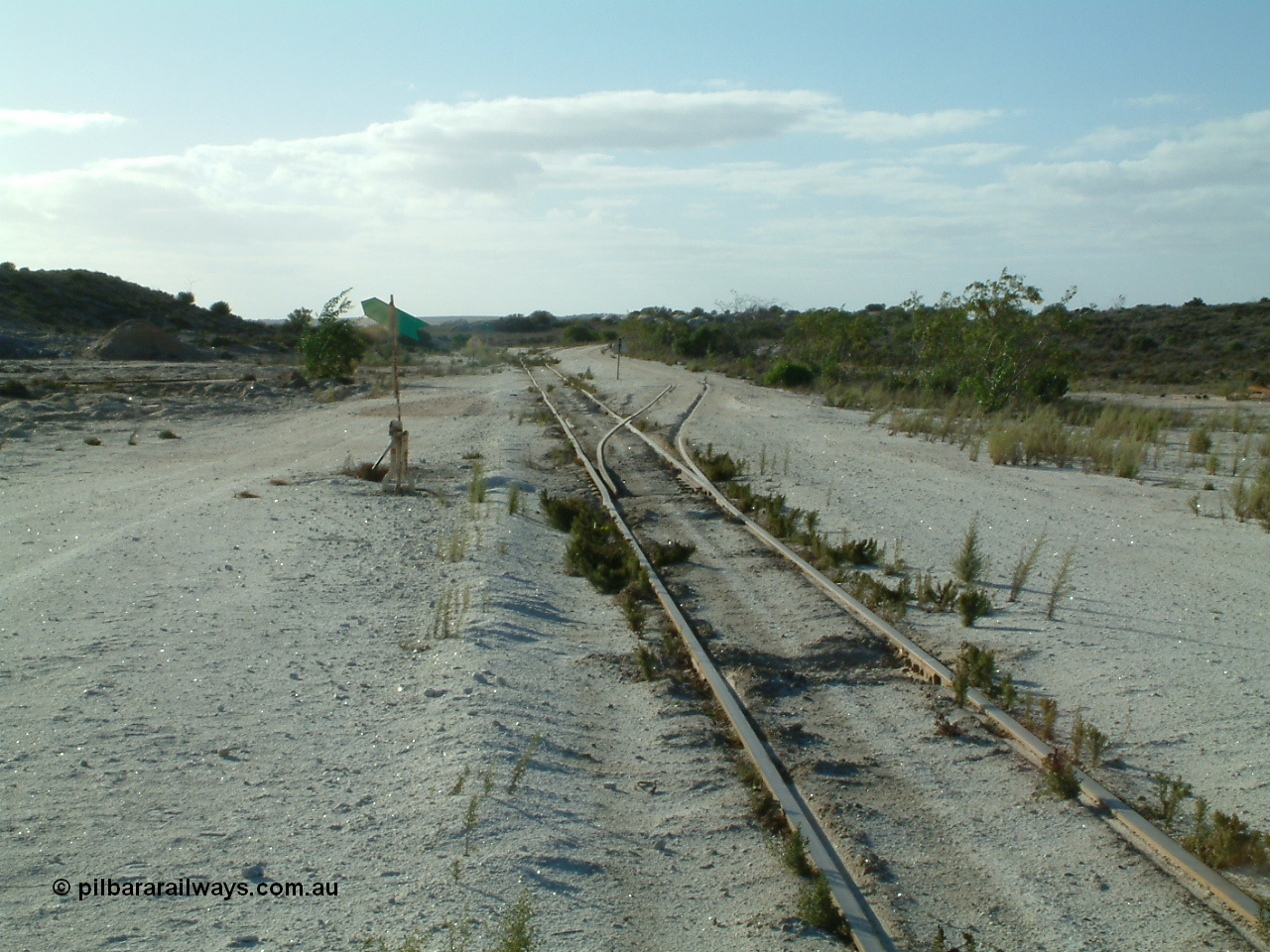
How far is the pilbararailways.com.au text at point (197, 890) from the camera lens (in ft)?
14.2

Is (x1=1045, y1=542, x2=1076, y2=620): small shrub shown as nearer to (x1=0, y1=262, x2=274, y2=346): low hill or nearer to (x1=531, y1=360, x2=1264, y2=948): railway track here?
(x1=531, y1=360, x2=1264, y2=948): railway track

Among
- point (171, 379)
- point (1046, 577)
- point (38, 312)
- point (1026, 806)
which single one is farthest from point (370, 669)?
point (38, 312)

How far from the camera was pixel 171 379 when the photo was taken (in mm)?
39375

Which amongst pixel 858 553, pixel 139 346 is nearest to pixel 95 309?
pixel 139 346

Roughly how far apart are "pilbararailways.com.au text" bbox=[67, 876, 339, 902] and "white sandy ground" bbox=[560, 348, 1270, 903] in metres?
4.41

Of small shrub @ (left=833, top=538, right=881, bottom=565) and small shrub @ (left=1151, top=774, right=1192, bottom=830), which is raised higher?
small shrub @ (left=833, top=538, right=881, bottom=565)

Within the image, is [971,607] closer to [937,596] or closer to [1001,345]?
[937,596]

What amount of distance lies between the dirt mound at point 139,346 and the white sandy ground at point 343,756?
1756 inches

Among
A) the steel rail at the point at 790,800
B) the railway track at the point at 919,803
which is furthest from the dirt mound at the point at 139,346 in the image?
the steel rail at the point at 790,800

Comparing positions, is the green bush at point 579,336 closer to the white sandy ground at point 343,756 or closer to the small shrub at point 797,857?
the white sandy ground at point 343,756

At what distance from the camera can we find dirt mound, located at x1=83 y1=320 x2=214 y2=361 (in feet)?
169

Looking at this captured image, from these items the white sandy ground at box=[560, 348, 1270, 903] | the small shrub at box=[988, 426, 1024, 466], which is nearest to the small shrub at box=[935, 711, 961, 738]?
the white sandy ground at box=[560, 348, 1270, 903]

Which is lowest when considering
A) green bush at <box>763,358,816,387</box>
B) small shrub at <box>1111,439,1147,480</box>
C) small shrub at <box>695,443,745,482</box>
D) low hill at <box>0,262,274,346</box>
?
small shrub at <box>695,443,745,482</box>

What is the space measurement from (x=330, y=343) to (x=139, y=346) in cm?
1929
